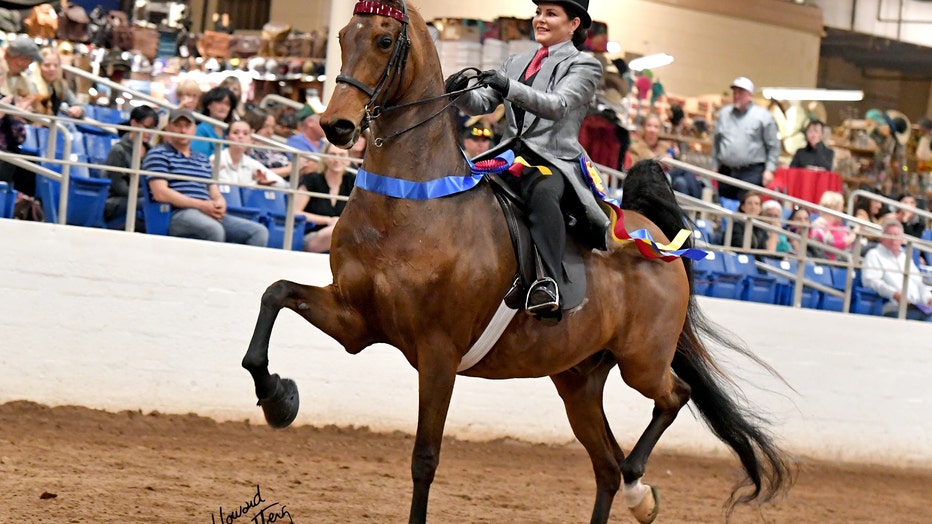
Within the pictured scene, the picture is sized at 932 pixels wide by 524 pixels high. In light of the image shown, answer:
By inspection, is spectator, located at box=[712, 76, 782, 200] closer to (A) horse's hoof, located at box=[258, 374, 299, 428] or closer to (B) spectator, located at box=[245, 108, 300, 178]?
(B) spectator, located at box=[245, 108, 300, 178]

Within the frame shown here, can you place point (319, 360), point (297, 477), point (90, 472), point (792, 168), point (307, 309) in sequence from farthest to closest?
point (792, 168) < point (319, 360) < point (297, 477) < point (90, 472) < point (307, 309)

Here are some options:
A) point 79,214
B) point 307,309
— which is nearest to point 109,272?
point 79,214

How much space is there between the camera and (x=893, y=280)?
35.9 feet

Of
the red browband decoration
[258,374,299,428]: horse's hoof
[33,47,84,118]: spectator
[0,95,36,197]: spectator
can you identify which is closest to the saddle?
the red browband decoration

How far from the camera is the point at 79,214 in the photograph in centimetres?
790

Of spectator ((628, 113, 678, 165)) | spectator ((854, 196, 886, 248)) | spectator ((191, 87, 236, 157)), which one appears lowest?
spectator ((854, 196, 886, 248))

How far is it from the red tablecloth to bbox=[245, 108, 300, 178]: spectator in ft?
20.2

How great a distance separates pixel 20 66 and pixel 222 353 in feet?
9.20

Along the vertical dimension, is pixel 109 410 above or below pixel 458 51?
below

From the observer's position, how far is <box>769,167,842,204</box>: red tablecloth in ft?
44.2

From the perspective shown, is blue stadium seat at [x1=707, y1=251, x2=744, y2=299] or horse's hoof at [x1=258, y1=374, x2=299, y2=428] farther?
blue stadium seat at [x1=707, y1=251, x2=744, y2=299]

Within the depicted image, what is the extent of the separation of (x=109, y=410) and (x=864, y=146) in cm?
1359

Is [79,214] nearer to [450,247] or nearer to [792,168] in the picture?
[450,247]

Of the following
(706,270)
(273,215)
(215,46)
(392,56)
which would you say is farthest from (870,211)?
(392,56)
